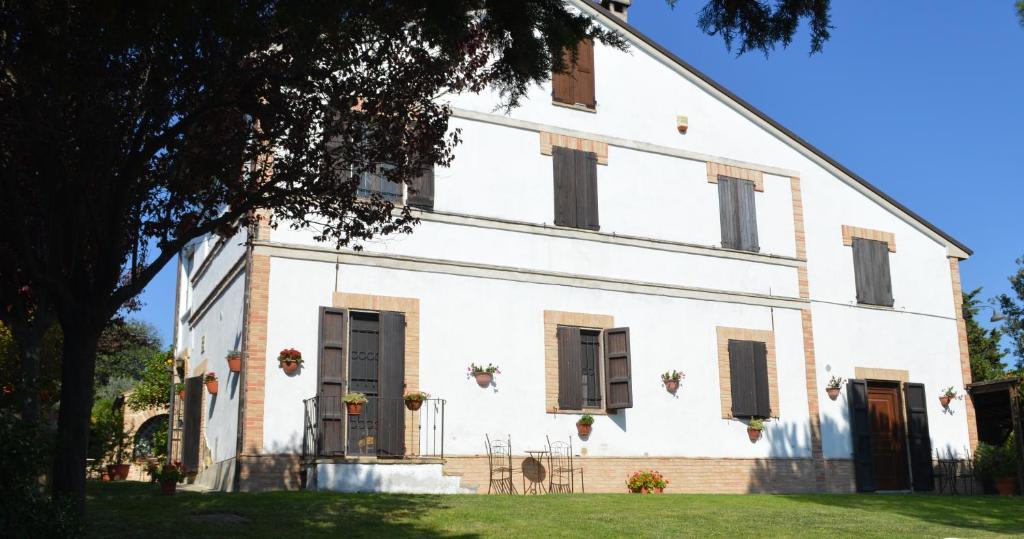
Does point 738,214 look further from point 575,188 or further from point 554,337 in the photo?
point 554,337

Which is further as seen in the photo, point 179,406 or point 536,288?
point 179,406

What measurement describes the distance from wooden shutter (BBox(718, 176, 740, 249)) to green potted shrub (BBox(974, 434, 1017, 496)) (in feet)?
21.2

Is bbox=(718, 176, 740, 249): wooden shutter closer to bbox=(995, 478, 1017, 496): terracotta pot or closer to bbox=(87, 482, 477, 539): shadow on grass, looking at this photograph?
bbox=(995, 478, 1017, 496): terracotta pot

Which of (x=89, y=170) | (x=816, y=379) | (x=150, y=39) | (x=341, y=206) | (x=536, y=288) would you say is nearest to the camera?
(x=150, y=39)

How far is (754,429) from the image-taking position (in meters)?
17.5

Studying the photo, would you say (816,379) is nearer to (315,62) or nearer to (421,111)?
(421,111)

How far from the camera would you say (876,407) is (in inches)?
766

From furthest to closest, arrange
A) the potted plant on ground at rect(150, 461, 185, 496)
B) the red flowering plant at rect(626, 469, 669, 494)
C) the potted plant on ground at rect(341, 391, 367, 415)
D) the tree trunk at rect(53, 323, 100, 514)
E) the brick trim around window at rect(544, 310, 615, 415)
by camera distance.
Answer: the red flowering plant at rect(626, 469, 669, 494) → the brick trim around window at rect(544, 310, 615, 415) → the potted plant on ground at rect(341, 391, 367, 415) → the potted plant on ground at rect(150, 461, 185, 496) → the tree trunk at rect(53, 323, 100, 514)

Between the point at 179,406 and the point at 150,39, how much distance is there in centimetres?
1544

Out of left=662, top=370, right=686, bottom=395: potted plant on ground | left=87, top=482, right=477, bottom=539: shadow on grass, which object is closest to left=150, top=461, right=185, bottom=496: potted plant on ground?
left=87, top=482, right=477, bottom=539: shadow on grass

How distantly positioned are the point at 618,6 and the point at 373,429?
494 inches

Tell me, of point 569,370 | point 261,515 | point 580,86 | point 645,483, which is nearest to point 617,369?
point 569,370

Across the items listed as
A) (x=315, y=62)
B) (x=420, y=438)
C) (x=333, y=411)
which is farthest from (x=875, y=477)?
(x=315, y=62)

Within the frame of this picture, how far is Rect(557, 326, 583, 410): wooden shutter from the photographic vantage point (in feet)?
52.3
